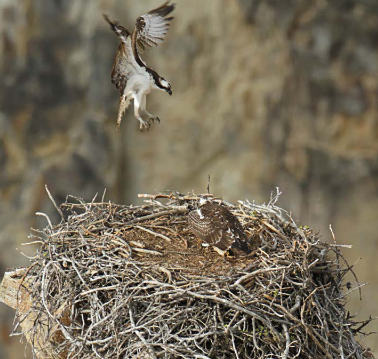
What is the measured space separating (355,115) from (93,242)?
14.2 ft

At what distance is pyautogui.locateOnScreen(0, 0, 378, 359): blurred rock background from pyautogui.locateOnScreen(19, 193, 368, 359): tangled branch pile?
11.3ft

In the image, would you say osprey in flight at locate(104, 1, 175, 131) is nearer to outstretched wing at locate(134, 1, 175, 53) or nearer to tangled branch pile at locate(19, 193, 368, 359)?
outstretched wing at locate(134, 1, 175, 53)

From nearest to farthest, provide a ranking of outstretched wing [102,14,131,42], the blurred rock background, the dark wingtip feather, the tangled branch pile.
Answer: the tangled branch pile, outstretched wing [102,14,131,42], the dark wingtip feather, the blurred rock background

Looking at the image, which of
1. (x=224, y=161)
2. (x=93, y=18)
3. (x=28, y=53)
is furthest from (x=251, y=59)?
(x=28, y=53)

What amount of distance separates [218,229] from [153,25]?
3.80 feet

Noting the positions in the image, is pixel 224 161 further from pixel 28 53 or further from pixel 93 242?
pixel 93 242

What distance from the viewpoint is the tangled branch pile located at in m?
3.26

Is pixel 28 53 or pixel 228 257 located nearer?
pixel 228 257

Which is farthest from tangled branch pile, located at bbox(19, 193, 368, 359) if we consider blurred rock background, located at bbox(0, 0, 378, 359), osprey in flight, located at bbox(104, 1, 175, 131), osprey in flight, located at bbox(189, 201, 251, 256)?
blurred rock background, located at bbox(0, 0, 378, 359)

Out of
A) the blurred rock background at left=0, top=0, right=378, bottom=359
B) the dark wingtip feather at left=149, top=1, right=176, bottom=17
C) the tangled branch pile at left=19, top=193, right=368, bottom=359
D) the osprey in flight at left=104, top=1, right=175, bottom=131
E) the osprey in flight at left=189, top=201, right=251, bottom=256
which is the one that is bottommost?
the tangled branch pile at left=19, top=193, right=368, bottom=359

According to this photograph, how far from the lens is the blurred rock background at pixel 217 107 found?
7246 mm

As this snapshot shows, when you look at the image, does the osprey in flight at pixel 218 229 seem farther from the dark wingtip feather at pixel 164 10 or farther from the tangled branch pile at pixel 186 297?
the dark wingtip feather at pixel 164 10

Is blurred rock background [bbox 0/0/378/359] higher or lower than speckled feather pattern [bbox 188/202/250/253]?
higher

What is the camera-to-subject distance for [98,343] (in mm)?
3309
